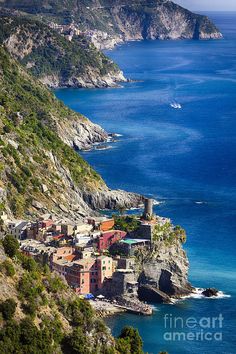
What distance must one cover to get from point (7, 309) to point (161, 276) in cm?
2465

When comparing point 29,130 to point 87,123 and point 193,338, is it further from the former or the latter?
point 193,338

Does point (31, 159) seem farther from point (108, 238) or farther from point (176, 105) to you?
point (176, 105)

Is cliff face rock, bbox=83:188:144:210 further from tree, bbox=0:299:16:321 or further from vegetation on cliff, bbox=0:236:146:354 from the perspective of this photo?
tree, bbox=0:299:16:321

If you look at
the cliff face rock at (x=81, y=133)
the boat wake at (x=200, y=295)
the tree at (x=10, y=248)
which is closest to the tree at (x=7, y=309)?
the tree at (x=10, y=248)

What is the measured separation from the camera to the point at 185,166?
103 meters

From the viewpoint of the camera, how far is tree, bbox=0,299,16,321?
38.4 meters

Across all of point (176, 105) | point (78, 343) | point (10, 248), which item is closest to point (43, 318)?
point (78, 343)

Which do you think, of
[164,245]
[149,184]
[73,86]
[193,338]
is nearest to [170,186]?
[149,184]

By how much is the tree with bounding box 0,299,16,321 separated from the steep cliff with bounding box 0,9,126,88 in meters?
141

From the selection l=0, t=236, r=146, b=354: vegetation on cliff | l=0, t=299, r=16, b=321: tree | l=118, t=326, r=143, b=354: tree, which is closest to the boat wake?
l=118, t=326, r=143, b=354: tree

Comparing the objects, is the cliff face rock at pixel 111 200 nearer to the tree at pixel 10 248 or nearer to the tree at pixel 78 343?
the tree at pixel 10 248

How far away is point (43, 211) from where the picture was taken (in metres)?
73.4

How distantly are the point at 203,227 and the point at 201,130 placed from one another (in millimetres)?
50588

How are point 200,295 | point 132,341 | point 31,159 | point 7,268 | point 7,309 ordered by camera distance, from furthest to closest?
point 31,159, point 200,295, point 132,341, point 7,268, point 7,309
